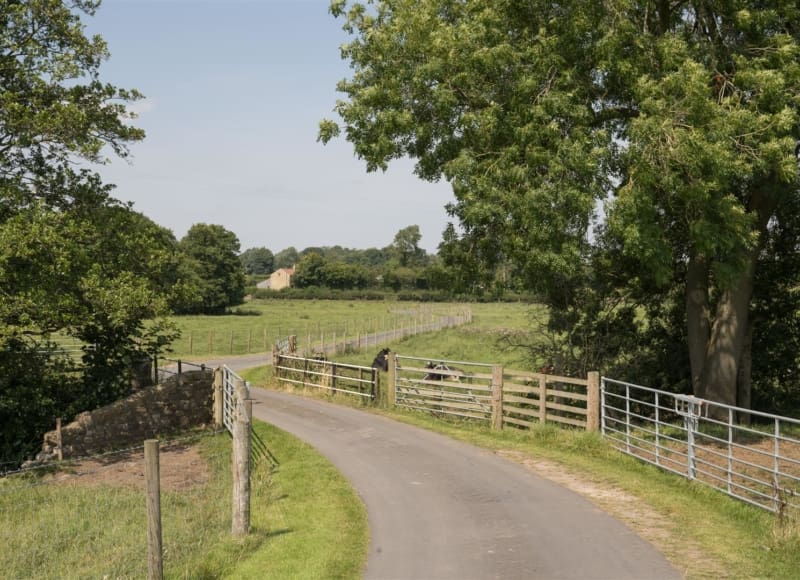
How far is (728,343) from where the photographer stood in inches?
687

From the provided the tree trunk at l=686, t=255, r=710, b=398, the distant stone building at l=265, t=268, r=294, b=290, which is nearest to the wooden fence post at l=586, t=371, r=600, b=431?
the tree trunk at l=686, t=255, r=710, b=398

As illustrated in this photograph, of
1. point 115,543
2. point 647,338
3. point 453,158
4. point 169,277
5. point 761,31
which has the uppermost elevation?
point 761,31

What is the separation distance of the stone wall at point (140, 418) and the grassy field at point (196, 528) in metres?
2.52

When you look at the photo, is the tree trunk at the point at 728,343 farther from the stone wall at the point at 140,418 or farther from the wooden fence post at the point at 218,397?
the stone wall at the point at 140,418

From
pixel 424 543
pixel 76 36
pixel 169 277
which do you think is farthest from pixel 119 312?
pixel 424 543

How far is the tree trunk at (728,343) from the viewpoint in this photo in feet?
57.0

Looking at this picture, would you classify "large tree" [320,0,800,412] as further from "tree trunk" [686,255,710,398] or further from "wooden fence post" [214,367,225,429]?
"wooden fence post" [214,367,225,429]

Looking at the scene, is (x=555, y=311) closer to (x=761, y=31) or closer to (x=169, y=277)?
(x=761, y=31)

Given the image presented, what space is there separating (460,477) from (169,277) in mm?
11166

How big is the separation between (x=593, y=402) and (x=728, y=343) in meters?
4.51

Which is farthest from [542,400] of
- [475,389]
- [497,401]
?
[475,389]

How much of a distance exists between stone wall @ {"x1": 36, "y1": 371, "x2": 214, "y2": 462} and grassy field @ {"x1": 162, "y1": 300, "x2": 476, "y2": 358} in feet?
41.7

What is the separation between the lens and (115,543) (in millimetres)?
10828

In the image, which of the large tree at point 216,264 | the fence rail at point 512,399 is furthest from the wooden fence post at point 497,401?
the large tree at point 216,264
